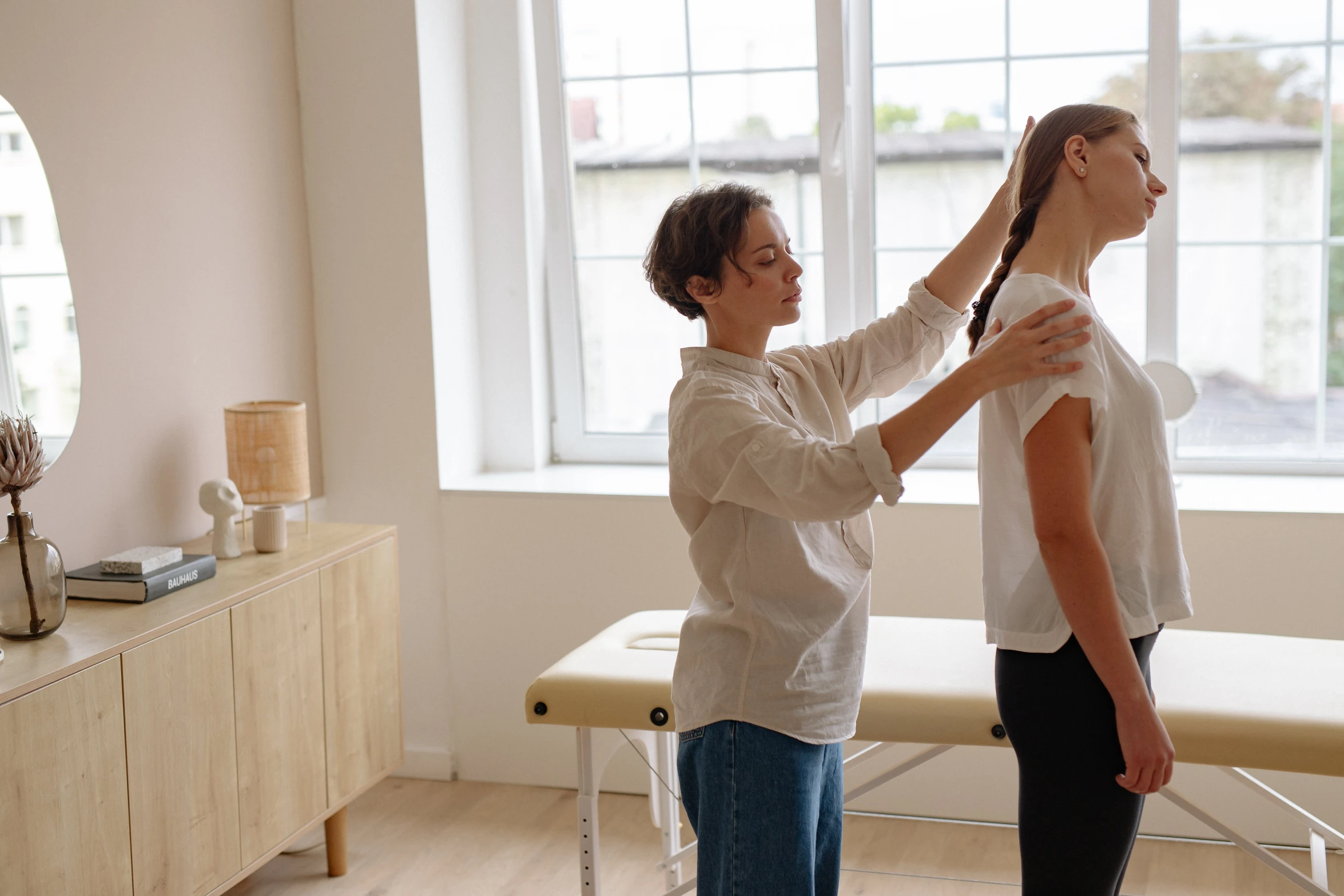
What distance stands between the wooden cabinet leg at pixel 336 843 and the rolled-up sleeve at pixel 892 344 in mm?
1709

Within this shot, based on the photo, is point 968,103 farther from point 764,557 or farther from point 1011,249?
point 764,557

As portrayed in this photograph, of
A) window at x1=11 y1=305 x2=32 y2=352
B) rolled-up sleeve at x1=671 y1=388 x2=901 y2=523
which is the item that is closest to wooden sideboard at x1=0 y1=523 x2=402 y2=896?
window at x1=11 y1=305 x2=32 y2=352

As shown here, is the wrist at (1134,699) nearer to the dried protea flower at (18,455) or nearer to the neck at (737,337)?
the neck at (737,337)

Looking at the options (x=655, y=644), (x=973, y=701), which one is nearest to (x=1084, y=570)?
(x=973, y=701)

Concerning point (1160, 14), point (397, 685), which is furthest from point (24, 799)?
point (1160, 14)

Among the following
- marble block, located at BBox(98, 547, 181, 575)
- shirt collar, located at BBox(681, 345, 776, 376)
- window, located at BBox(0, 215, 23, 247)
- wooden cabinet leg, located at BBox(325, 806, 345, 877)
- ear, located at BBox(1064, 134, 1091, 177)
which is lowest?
wooden cabinet leg, located at BBox(325, 806, 345, 877)

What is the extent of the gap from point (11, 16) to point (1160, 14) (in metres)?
2.56

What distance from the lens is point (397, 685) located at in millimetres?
2873

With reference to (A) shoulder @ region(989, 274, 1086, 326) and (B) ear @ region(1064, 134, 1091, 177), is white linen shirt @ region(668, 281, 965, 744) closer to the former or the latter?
(A) shoulder @ region(989, 274, 1086, 326)

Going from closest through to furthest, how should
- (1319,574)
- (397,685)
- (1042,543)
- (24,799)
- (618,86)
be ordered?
(1042,543)
(24,799)
(1319,574)
(397,685)
(618,86)

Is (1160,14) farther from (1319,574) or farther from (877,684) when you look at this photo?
(877,684)

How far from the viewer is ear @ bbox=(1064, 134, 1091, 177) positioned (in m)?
1.40

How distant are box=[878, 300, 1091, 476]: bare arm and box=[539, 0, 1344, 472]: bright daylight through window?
1.98m

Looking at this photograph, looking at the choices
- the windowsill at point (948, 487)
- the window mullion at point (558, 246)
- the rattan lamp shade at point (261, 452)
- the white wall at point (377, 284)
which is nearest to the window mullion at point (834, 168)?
the windowsill at point (948, 487)
